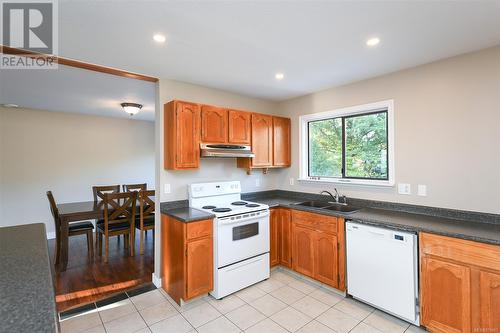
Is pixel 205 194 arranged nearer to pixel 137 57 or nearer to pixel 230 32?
pixel 137 57

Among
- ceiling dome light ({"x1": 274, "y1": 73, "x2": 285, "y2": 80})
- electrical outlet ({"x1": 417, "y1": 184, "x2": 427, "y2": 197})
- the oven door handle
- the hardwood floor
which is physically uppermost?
ceiling dome light ({"x1": 274, "y1": 73, "x2": 285, "y2": 80})

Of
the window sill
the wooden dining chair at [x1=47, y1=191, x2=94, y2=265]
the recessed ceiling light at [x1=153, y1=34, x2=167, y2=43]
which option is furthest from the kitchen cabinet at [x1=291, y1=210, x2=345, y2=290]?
the wooden dining chair at [x1=47, y1=191, x2=94, y2=265]

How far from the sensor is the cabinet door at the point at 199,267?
2.53 m

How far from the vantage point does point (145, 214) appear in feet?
13.6

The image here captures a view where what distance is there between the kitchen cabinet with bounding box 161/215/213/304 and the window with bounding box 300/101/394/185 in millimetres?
1881

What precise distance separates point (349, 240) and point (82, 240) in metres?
4.87

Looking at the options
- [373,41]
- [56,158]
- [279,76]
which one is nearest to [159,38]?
[279,76]

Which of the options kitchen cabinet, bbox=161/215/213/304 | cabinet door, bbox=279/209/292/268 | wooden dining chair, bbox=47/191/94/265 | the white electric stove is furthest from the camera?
wooden dining chair, bbox=47/191/94/265

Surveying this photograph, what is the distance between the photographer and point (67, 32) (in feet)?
6.31

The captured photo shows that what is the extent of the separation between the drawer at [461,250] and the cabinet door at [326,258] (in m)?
0.88

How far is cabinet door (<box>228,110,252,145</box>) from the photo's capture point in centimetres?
332

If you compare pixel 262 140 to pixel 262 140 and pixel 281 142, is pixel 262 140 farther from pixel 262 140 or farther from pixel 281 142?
pixel 281 142

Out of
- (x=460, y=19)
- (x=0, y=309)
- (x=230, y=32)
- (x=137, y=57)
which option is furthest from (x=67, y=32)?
(x=460, y=19)

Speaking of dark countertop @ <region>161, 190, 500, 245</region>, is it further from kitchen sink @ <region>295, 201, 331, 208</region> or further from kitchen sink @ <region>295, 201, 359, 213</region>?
kitchen sink @ <region>295, 201, 331, 208</region>
